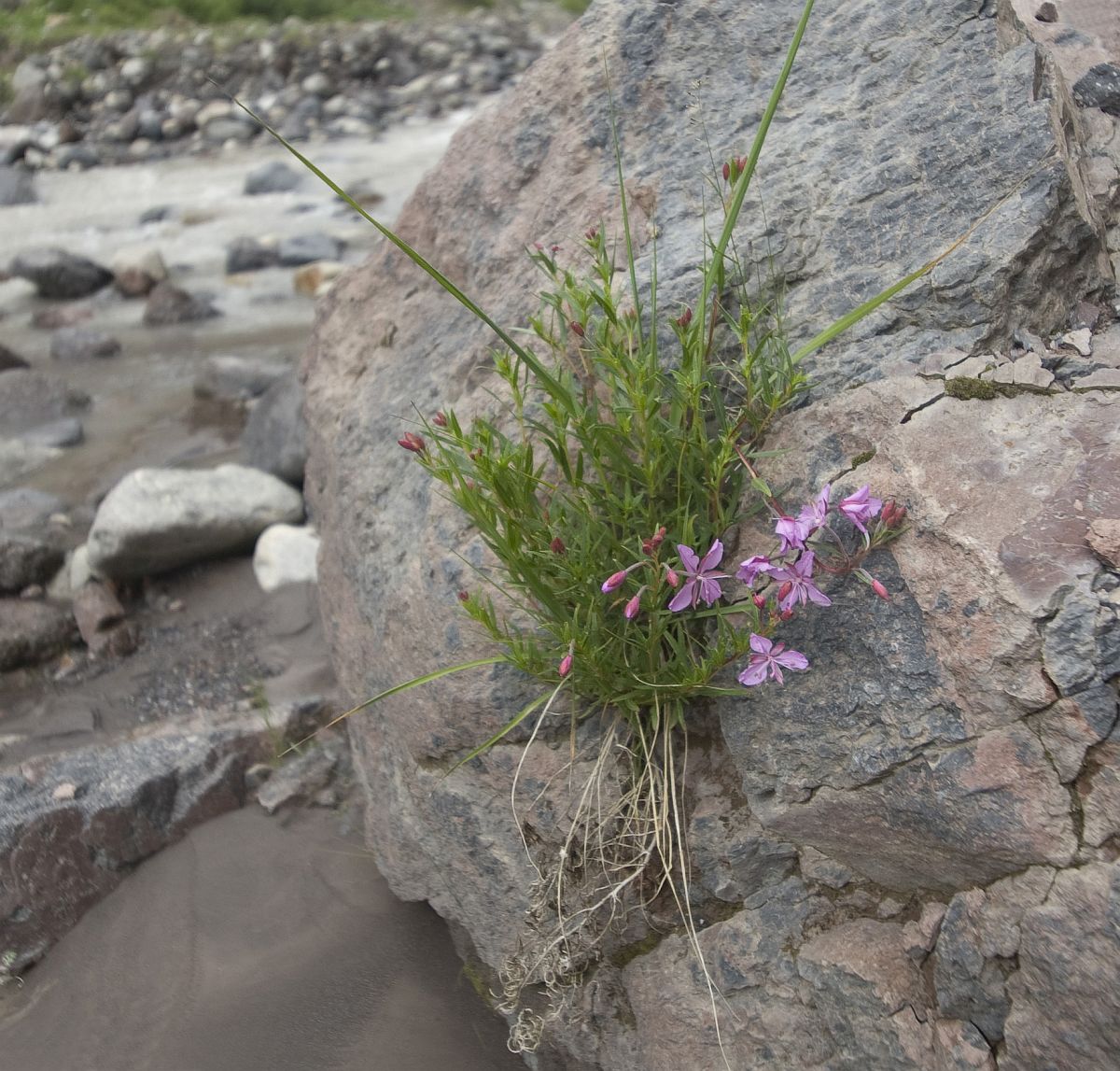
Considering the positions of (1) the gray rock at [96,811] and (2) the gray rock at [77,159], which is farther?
(2) the gray rock at [77,159]

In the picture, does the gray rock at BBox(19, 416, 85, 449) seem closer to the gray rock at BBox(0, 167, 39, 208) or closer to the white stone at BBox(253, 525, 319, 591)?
the white stone at BBox(253, 525, 319, 591)

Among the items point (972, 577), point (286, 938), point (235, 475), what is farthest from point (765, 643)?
point (235, 475)

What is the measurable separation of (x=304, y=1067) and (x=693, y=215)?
2462mm

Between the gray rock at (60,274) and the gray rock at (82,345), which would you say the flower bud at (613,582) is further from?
the gray rock at (60,274)

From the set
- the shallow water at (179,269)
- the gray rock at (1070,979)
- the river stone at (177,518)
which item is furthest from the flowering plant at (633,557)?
the shallow water at (179,269)

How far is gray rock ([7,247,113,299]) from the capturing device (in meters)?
11.3

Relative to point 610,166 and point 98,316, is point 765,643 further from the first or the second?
point 98,316

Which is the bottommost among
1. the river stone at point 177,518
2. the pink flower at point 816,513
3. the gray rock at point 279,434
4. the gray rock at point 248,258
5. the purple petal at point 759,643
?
the gray rock at point 248,258

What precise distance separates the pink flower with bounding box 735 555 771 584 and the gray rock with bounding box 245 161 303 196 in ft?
45.8

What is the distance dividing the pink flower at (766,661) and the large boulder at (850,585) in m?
0.11

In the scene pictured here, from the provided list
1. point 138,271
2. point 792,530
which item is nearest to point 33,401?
point 138,271

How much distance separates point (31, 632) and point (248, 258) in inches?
293

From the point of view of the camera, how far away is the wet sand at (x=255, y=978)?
2.86 meters

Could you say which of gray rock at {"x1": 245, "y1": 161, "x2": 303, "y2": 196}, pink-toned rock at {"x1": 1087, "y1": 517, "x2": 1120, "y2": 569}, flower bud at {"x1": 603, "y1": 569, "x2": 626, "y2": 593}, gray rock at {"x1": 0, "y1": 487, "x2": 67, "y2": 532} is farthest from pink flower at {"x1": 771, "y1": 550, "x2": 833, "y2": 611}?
gray rock at {"x1": 245, "y1": 161, "x2": 303, "y2": 196}
